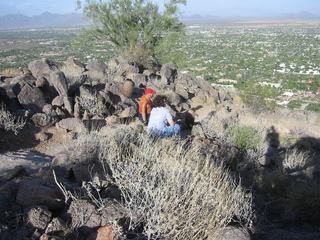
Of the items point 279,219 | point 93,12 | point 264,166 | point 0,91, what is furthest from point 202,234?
point 93,12

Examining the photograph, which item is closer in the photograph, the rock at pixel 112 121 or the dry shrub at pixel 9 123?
the dry shrub at pixel 9 123

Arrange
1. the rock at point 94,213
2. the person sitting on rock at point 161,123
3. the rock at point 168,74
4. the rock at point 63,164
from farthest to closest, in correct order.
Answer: the rock at point 168,74 → the person sitting on rock at point 161,123 → the rock at point 63,164 → the rock at point 94,213

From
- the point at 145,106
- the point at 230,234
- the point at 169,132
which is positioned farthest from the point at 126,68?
the point at 230,234

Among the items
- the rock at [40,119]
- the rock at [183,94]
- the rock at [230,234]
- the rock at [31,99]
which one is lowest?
the rock at [183,94]

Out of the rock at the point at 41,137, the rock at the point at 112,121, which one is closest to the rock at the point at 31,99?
the rock at the point at 41,137

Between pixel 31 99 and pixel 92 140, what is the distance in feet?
10.1

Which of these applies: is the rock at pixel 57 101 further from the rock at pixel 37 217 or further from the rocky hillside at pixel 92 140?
the rock at pixel 37 217

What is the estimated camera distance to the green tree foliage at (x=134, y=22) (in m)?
16.9

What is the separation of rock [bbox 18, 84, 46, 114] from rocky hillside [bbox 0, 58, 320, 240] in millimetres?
23

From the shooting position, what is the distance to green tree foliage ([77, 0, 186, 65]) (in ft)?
55.6

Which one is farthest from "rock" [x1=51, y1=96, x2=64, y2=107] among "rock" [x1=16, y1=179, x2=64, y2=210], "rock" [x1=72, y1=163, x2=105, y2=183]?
"rock" [x1=16, y1=179, x2=64, y2=210]

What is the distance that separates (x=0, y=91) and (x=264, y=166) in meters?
6.67

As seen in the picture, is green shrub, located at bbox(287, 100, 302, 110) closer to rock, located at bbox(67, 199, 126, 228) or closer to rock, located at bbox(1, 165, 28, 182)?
rock, located at bbox(1, 165, 28, 182)

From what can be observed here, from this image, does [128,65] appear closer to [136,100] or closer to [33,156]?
[136,100]
